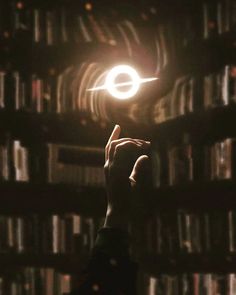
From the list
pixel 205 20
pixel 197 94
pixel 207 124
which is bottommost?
pixel 207 124

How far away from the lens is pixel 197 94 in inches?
115

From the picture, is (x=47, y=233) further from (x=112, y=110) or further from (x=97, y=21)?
(x=97, y=21)

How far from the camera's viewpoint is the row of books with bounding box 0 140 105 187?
3.00m

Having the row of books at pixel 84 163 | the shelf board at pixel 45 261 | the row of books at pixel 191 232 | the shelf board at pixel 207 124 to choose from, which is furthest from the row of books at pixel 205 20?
the shelf board at pixel 45 261

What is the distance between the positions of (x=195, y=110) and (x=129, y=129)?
41 centimetres

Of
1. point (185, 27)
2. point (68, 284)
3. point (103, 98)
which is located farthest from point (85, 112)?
point (68, 284)

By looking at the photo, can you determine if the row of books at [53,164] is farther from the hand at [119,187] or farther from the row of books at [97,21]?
the hand at [119,187]

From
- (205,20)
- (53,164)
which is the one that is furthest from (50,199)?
(205,20)

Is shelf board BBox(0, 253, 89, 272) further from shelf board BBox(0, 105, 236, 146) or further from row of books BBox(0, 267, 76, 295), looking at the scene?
shelf board BBox(0, 105, 236, 146)

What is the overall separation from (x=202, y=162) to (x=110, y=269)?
6.35ft

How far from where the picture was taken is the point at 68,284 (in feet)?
10.00

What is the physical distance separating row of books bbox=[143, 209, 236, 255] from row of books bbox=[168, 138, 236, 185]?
0.52ft


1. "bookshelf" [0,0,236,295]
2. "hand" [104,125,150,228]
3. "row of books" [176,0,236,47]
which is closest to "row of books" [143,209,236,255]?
"bookshelf" [0,0,236,295]

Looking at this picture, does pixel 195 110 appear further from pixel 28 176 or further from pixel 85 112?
pixel 28 176
